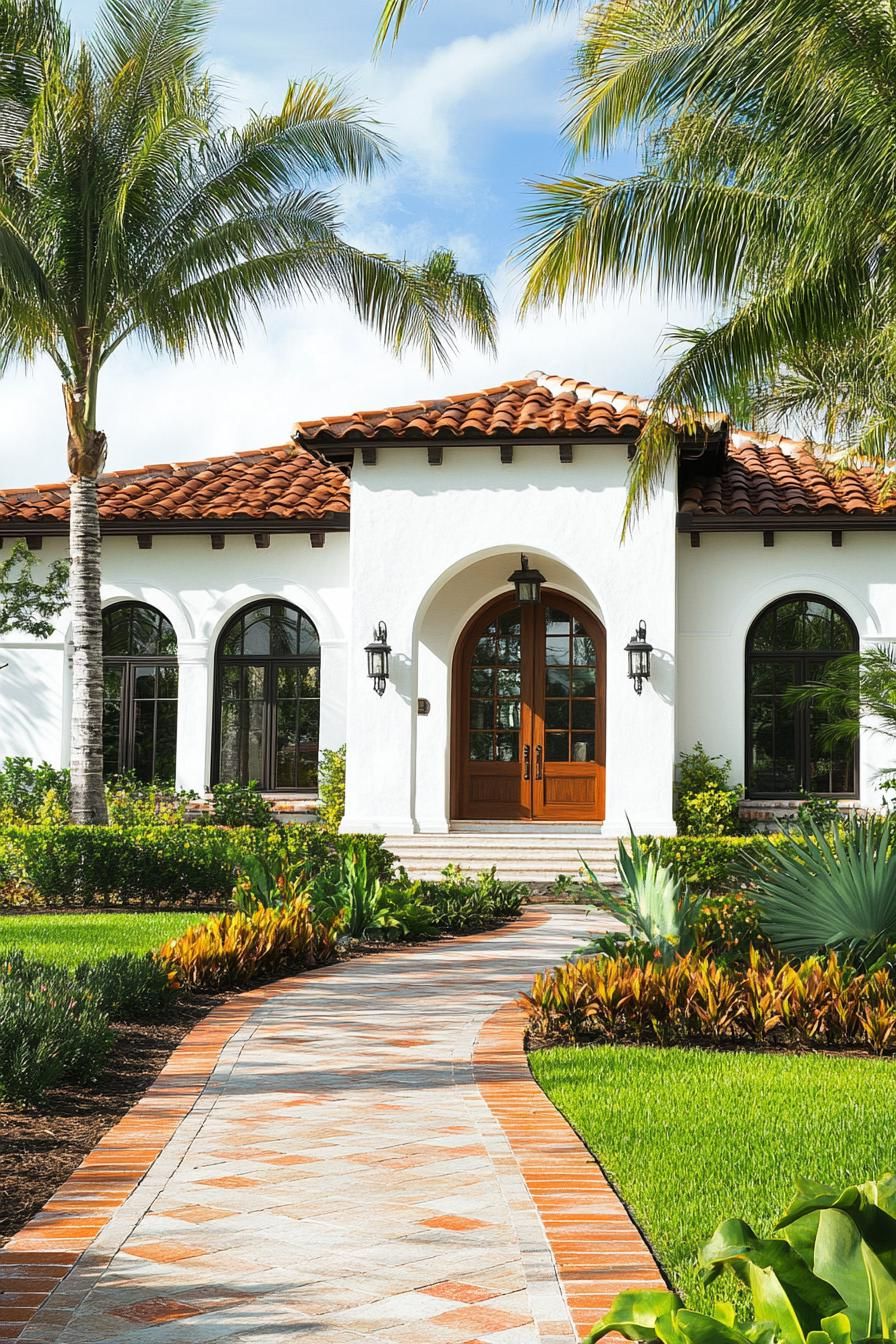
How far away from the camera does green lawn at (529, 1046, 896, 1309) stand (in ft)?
13.1

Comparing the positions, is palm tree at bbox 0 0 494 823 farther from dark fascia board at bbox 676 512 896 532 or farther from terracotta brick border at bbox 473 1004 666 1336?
terracotta brick border at bbox 473 1004 666 1336

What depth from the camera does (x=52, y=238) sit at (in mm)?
13531

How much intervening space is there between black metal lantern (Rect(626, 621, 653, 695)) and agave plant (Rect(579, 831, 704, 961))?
6.77m

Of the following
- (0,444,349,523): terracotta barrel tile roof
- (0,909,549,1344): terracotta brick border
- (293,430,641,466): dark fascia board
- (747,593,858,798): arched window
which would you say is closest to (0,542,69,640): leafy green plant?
(0,444,349,523): terracotta barrel tile roof

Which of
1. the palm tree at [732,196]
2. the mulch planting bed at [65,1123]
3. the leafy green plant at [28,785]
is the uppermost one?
the palm tree at [732,196]

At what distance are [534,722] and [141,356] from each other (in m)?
6.67

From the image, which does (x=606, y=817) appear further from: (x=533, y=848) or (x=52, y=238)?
(x=52, y=238)

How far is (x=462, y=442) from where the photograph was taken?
1554cm

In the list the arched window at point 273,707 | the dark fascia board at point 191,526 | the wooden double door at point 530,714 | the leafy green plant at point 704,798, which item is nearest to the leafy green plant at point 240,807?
the arched window at point 273,707

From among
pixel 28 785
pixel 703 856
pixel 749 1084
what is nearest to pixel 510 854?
pixel 703 856

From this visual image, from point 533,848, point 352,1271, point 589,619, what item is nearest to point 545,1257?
point 352,1271

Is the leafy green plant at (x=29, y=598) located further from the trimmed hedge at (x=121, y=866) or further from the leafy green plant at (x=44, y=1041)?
the leafy green plant at (x=44, y=1041)

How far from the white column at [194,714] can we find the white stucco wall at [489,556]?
97.2 inches

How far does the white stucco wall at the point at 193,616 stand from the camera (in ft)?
56.5
